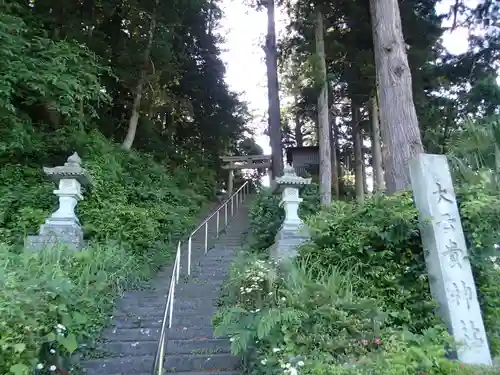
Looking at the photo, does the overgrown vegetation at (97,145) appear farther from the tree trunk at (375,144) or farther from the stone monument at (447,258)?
the tree trunk at (375,144)

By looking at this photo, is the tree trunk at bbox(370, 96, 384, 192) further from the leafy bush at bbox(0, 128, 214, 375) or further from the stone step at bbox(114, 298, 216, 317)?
the stone step at bbox(114, 298, 216, 317)

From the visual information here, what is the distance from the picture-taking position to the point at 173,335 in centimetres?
Answer: 567

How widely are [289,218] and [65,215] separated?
4.44 metres

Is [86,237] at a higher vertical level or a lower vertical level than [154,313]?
higher

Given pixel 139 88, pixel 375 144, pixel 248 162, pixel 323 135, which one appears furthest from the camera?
pixel 248 162

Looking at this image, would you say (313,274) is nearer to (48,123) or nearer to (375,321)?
(375,321)

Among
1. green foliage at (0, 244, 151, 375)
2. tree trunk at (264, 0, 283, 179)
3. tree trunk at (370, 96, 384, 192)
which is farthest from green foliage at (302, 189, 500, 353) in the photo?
tree trunk at (370, 96, 384, 192)

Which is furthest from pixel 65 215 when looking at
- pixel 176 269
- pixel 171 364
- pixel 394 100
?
pixel 394 100

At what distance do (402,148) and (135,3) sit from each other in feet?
33.6

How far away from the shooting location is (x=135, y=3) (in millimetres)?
13422

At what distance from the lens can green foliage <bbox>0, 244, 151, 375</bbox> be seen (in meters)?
3.74

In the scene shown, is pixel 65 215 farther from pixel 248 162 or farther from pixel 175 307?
pixel 248 162

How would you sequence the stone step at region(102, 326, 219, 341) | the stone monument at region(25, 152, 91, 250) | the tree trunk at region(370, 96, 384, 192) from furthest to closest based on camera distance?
the tree trunk at region(370, 96, 384, 192)
the stone monument at region(25, 152, 91, 250)
the stone step at region(102, 326, 219, 341)

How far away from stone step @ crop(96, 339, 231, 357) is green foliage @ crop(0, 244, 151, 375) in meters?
0.30
